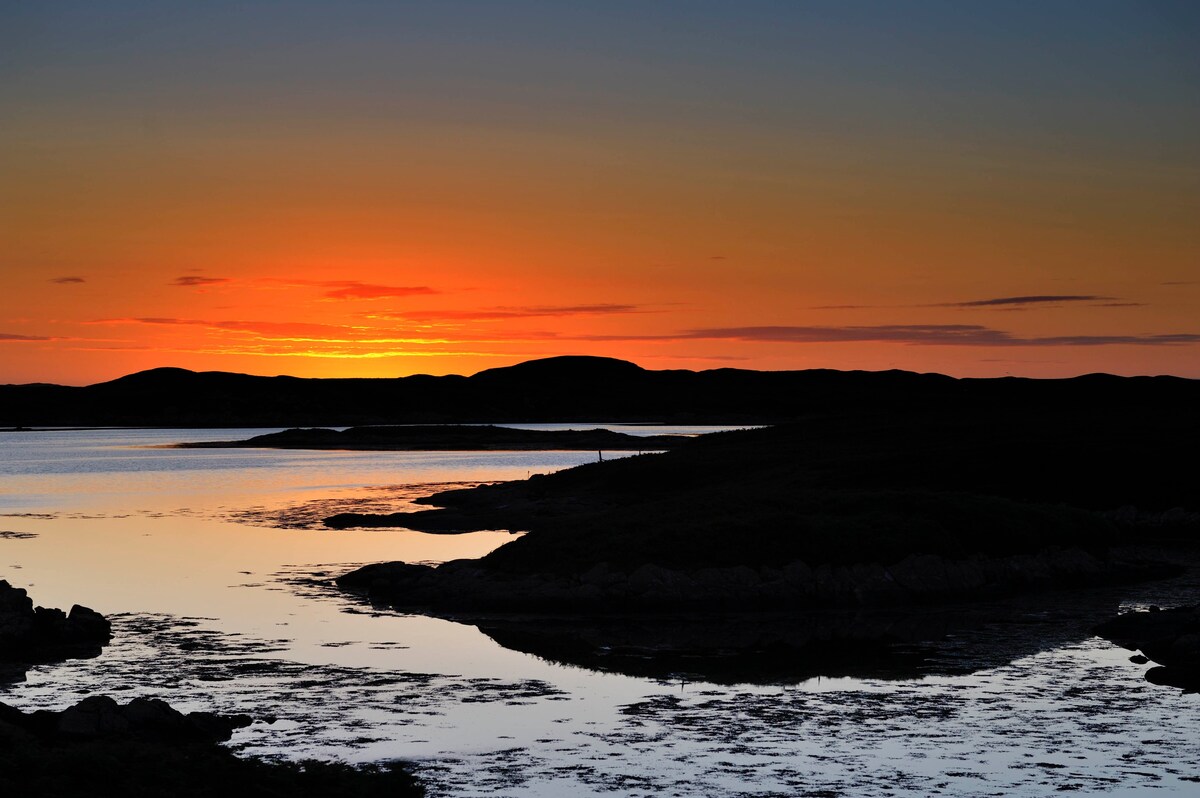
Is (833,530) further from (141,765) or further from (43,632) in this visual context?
(141,765)

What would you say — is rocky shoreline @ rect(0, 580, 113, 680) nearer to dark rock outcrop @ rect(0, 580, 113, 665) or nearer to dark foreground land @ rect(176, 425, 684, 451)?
dark rock outcrop @ rect(0, 580, 113, 665)

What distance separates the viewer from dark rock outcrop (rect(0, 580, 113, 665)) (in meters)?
29.8

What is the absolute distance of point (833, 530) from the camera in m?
43.4

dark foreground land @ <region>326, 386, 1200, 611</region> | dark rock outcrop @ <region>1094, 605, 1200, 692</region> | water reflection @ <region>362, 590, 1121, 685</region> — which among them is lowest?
water reflection @ <region>362, 590, 1121, 685</region>

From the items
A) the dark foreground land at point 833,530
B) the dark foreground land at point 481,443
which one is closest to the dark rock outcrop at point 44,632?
the dark foreground land at point 833,530

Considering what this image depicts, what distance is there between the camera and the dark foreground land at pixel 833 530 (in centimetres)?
3956

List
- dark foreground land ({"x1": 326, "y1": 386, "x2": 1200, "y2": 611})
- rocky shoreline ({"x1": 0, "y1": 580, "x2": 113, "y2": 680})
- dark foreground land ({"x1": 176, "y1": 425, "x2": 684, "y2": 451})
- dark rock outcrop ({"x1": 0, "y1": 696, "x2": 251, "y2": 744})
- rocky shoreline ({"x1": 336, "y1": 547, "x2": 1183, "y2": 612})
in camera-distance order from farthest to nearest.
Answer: dark foreground land ({"x1": 176, "y1": 425, "x2": 684, "y2": 451}) → dark foreground land ({"x1": 326, "y1": 386, "x2": 1200, "y2": 611}) → rocky shoreline ({"x1": 336, "y1": 547, "x2": 1183, "y2": 612}) → rocky shoreline ({"x1": 0, "y1": 580, "x2": 113, "y2": 680}) → dark rock outcrop ({"x1": 0, "y1": 696, "x2": 251, "y2": 744})

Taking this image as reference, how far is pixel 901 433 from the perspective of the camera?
285 feet

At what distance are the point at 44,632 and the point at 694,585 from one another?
57.8ft

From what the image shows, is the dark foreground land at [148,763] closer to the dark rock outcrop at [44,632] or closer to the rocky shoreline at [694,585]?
the dark rock outcrop at [44,632]

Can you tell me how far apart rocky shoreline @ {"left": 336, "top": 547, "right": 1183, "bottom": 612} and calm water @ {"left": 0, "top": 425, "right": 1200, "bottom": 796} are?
1.77 meters

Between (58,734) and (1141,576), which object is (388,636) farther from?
(1141,576)

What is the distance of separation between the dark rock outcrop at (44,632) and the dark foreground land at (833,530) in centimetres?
949

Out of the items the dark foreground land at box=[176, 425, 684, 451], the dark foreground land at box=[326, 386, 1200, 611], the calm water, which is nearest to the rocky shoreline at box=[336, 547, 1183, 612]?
the dark foreground land at box=[326, 386, 1200, 611]
